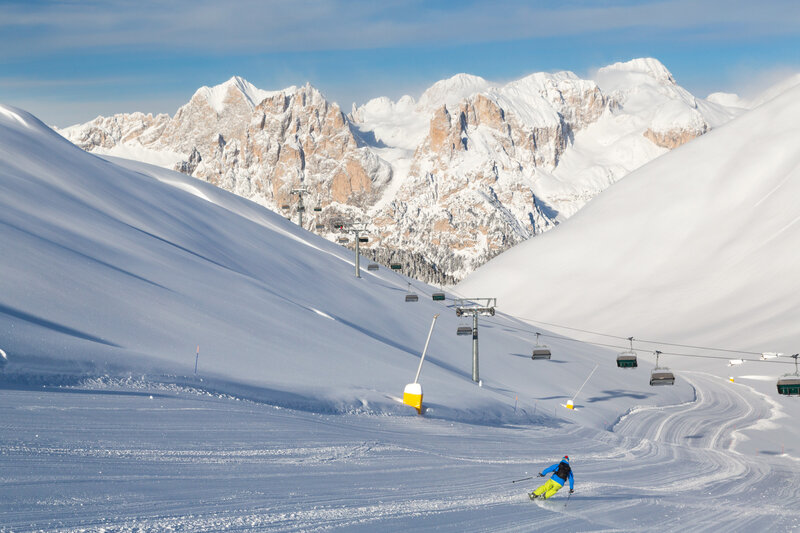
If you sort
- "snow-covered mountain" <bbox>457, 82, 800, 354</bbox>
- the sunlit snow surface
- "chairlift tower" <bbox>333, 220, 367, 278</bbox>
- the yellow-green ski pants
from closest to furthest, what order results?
the sunlit snow surface
the yellow-green ski pants
"chairlift tower" <bbox>333, 220, 367, 278</bbox>
"snow-covered mountain" <bbox>457, 82, 800, 354</bbox>

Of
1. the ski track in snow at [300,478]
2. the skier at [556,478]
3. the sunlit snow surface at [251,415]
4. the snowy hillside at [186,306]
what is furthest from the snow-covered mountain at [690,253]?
the skier at [556,478]

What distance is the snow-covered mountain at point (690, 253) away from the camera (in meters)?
117

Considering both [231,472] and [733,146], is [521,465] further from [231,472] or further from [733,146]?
[733,146]

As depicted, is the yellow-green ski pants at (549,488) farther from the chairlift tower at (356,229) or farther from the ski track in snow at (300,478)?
the chairlift tower at (356,229)

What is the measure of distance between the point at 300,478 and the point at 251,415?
4.57 metres

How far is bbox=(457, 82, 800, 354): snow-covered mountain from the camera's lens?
383 feet

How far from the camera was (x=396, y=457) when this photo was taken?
73.3 feet

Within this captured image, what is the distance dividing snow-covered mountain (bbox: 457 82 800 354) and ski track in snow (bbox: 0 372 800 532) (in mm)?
78028

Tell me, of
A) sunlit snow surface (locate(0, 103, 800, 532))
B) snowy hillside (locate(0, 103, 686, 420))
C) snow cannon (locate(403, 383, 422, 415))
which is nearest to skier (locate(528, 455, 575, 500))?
sunlit snow surface (locate(0, 103, 800, 532))

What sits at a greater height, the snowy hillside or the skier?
the snowy hillside

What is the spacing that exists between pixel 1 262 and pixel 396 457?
49.0 ft

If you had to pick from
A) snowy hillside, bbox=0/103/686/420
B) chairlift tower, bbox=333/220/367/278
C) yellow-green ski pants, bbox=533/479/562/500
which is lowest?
yellow-green ski pants, bbox=533/479/562/500

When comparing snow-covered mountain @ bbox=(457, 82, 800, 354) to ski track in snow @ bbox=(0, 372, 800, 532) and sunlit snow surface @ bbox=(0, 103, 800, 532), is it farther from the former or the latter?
ski track in snow @ bbox=(0, 372, 800, 532)

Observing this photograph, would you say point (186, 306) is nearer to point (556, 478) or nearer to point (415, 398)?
point (415, 398)
